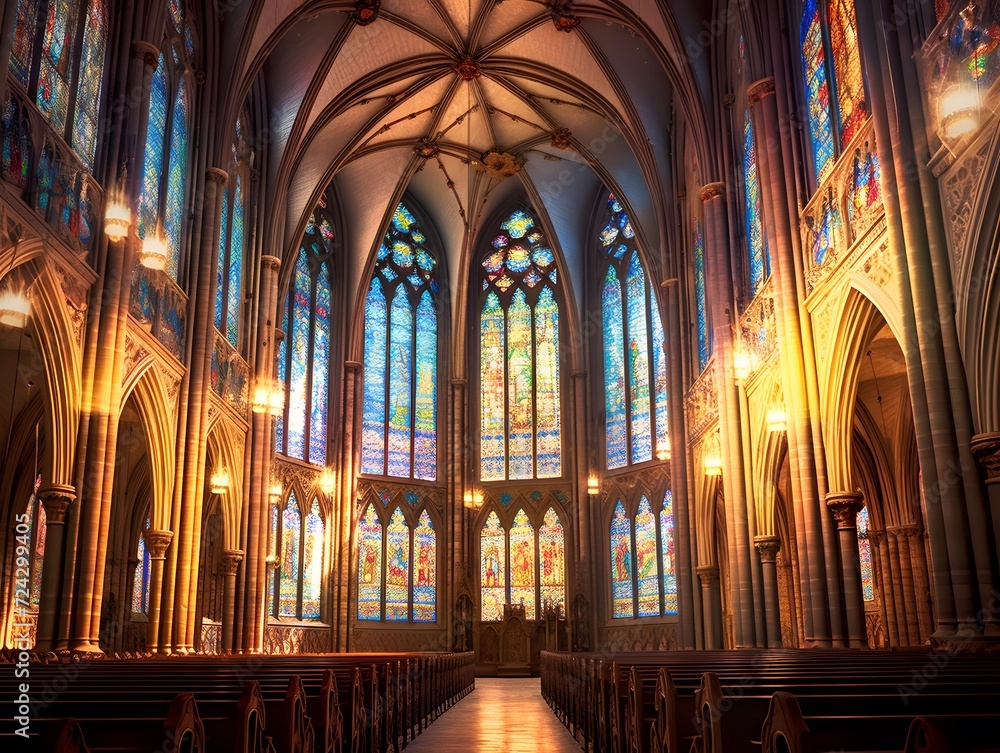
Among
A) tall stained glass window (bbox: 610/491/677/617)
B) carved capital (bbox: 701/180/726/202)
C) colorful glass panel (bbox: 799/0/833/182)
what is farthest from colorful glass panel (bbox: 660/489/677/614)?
colorful glass panel (bbox: 799/0/833/182)

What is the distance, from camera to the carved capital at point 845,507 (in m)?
15.3

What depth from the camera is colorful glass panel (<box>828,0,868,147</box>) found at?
1507 cm

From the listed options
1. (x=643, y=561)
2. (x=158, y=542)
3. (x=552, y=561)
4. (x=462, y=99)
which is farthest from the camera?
(x=552, y=561)

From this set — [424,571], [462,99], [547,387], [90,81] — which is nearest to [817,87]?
[90,81]

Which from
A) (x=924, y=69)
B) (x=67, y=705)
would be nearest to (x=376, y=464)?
(x=924, y=69)

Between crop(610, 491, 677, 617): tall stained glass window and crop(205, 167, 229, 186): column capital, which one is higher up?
crop(205, 167, 229, 186): column capital

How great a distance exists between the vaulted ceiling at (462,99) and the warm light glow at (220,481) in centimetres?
710

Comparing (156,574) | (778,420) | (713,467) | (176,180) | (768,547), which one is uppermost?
(176,180)

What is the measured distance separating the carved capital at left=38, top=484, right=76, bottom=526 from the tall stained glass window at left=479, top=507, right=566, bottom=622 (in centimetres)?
2149

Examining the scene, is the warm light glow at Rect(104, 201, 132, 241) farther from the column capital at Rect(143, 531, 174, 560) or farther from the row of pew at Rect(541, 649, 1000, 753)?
the row of pew at Rect(541, 649, 1000, 753)

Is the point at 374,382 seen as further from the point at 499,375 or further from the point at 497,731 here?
the point at 497,731

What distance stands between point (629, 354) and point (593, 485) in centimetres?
495

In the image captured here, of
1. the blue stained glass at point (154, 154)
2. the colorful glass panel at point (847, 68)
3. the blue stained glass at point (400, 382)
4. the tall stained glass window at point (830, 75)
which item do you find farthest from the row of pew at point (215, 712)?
the blue stained glass at point (400, 382)

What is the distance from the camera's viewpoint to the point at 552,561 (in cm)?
3481
